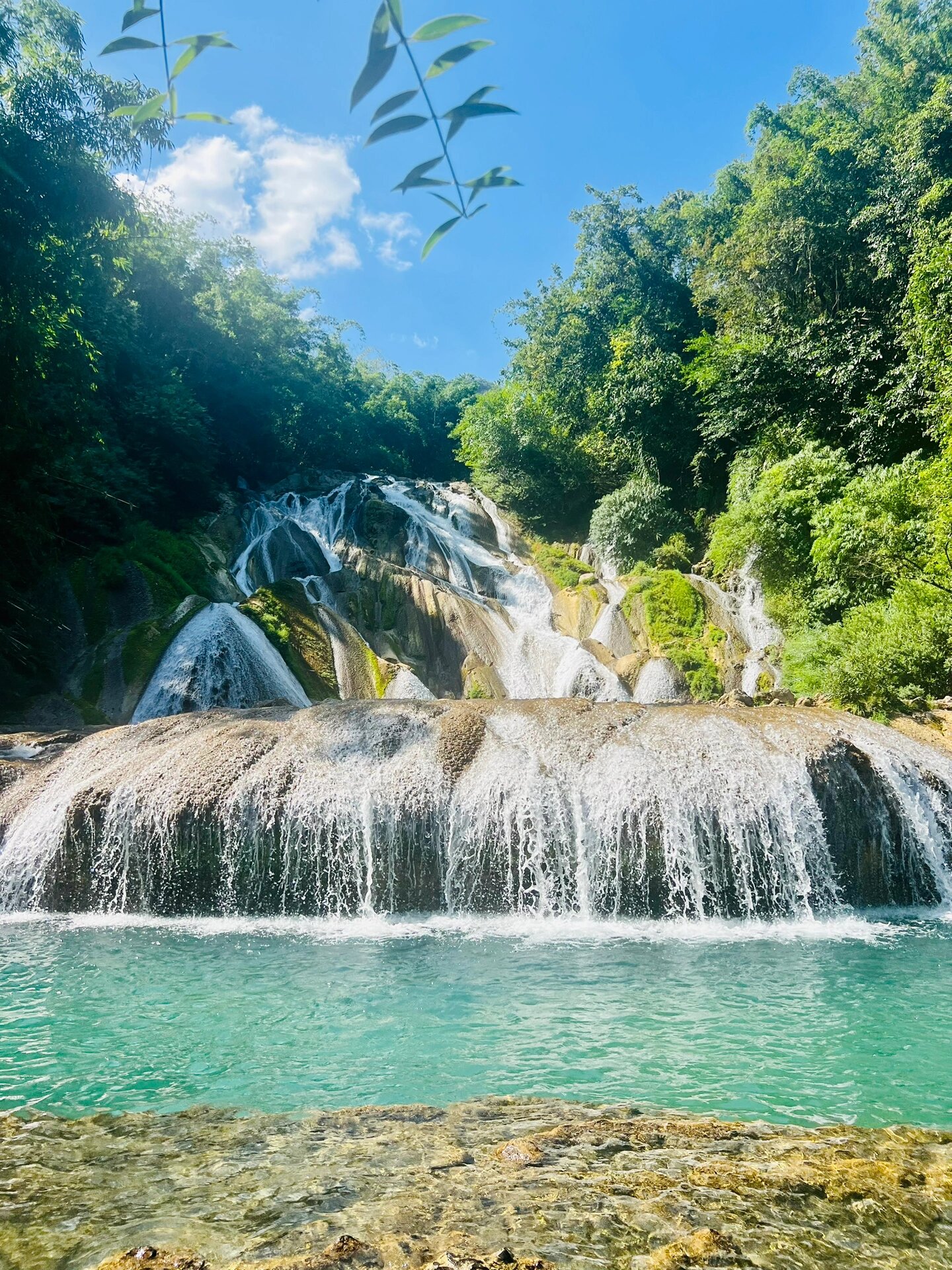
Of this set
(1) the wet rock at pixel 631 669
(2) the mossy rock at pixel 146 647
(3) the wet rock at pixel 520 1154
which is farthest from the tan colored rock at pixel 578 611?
(3) the wet rock at pixel 520 1154

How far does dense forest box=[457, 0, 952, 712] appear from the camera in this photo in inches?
562

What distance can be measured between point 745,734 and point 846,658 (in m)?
4.55

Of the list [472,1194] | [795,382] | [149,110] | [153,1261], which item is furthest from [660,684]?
[149,110]

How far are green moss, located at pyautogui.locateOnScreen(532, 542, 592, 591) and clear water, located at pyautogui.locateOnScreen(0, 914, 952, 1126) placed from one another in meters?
16.2

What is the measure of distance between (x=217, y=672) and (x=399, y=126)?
46.0 feet

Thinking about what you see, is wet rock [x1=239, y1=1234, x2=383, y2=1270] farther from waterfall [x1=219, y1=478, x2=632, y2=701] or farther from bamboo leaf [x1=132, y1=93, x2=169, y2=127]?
waterfall [x1=219, y1=478, x2=632, y2=701]

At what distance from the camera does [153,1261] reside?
1727 millimetres

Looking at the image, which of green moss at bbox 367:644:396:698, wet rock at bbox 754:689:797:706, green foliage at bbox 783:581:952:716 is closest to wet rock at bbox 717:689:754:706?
wet rock at bbox 754:689:797:706

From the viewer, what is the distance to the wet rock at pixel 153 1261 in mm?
1699

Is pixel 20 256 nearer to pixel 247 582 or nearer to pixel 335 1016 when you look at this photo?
pixel 247 582

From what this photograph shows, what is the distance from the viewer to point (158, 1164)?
2.50m

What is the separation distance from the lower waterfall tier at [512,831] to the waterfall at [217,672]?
5064mm

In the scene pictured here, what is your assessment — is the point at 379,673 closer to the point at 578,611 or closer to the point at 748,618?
the point at 578,611

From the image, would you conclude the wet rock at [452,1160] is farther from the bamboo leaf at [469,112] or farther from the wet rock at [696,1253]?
the bamboo leaf at [469,112]
